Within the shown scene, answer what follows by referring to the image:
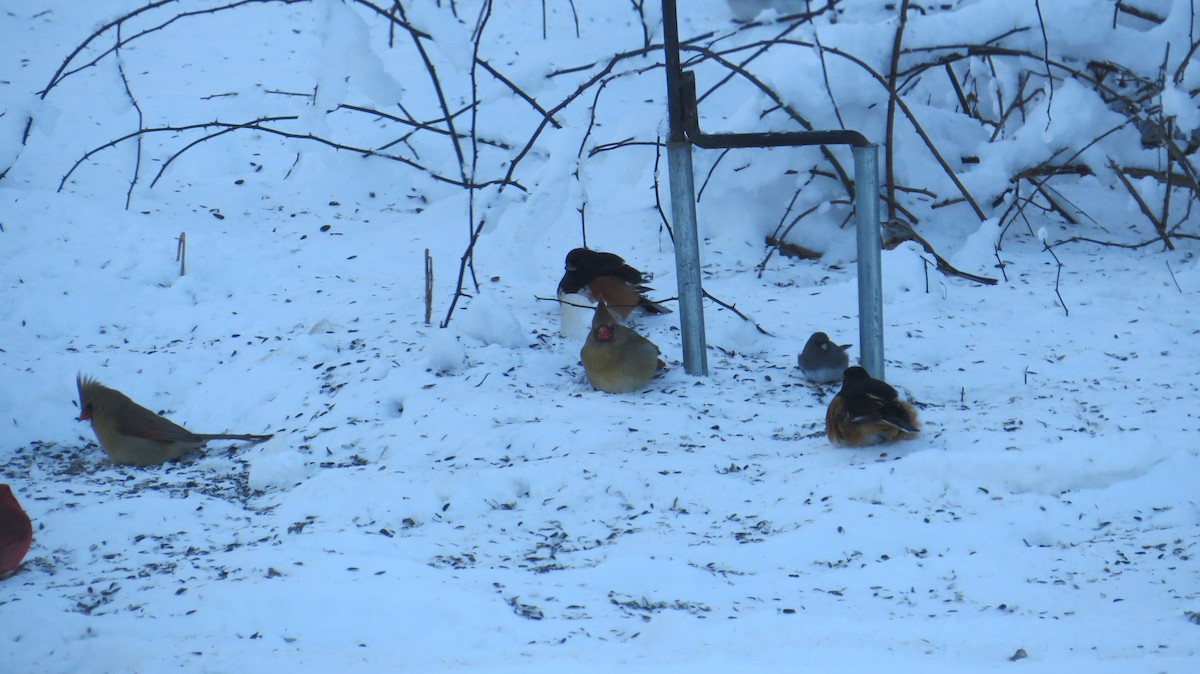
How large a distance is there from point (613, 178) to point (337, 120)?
1855mm

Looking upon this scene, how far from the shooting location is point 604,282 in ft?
16.8

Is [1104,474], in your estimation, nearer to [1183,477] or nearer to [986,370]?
[1183,477]

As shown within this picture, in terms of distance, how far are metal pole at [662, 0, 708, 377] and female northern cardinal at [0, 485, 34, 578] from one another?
2407 millimetres

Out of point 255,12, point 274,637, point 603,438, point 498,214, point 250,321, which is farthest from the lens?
point 255,12

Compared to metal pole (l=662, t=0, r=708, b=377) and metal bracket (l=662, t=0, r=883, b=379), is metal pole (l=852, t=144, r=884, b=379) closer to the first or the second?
metal bracket (l=662, t=0, r=883, b=379)

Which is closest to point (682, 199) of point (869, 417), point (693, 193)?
point (693, 193)

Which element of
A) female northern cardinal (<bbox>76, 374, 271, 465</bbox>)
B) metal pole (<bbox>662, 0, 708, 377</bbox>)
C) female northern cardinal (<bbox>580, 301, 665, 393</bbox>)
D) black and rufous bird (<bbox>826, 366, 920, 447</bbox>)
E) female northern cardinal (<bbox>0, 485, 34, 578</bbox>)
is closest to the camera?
female northern cardinal (<bbox>0, 485, 34, 578</bbox>)

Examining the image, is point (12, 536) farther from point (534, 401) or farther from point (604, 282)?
point (604, 282)

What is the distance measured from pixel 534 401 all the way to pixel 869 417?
1.30 meters

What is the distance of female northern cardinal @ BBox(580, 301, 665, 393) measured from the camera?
4.30m

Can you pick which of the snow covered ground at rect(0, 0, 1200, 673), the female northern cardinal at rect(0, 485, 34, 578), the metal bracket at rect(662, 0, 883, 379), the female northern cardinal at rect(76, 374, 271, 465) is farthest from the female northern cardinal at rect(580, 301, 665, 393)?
the female northern cardinal at rect(0, 485, 34, 578)

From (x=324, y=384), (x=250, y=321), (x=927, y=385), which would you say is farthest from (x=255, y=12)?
(x=927, y=385)

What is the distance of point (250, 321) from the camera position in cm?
506

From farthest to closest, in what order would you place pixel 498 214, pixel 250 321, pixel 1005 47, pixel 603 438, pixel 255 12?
pixel 255 12, pixel 1005 47, pixel 250 321, pixel 498 214, pixel 603 438
